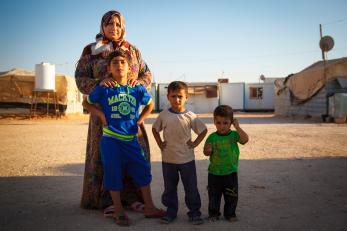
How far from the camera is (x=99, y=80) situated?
291cm

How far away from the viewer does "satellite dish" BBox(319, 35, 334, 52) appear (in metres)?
16.7

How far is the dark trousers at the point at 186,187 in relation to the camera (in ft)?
8.79

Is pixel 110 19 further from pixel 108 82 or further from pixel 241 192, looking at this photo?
pixel 241 192

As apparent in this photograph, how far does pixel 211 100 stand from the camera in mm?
30141

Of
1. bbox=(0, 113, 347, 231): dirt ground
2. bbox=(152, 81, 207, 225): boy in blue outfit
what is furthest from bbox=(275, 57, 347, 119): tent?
bbox=(152, 81, 207, 225): boy in blue outfit

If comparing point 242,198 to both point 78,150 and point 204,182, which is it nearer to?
point 204,182

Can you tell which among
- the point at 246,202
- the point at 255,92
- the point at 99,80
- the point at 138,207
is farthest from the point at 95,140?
the point at 255,92

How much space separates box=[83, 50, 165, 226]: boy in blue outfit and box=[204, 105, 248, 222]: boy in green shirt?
49cm

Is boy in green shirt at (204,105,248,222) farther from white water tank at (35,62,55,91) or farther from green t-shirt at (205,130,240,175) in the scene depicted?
white water tank at (35,62,55,91)

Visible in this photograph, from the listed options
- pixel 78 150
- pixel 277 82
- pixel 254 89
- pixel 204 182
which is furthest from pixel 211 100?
pixel 204 182

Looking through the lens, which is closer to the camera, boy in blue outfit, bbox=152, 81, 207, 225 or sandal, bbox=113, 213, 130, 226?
sandal, bbox=113, 213, 130, 226

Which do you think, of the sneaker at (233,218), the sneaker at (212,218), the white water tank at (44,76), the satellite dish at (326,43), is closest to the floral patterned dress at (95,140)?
the sneaker at (212,218)

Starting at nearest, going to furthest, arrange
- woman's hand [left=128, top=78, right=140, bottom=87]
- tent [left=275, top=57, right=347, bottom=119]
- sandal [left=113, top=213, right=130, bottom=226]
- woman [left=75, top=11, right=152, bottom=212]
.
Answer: sandal [left=113, top=213, right=130, bottom=226]
woman's hand [left=128, top=78, right=140, bottom=87]
woman [left=75, top=11, right=152, bottom=212]
tent [left=275, top=57, right=347, bottom=119]

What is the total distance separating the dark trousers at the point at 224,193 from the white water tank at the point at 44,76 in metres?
16.6
